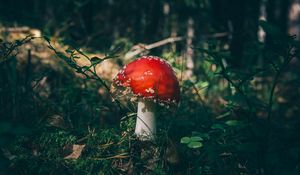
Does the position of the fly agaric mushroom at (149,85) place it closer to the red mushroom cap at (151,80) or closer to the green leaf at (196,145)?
the red mushroom cap at (151,80)

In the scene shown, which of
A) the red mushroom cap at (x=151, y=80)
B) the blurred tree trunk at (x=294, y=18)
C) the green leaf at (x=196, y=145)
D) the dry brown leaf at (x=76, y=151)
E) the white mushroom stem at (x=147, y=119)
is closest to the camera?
the green leaf at (x=196, y=145)

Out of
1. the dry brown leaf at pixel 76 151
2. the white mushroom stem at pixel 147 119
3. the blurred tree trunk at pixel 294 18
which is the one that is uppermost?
the blurred tree trunk at pixel 294 18

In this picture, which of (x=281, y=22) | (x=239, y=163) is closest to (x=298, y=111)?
(x=239, y=163)

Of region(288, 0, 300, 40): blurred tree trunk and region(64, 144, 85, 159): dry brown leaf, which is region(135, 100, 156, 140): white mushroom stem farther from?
region(288, 0, 300, 40): blurred tree trunk

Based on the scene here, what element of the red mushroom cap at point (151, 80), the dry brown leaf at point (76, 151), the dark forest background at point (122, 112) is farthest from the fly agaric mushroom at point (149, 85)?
the dry brown leaf at point (76, 151)

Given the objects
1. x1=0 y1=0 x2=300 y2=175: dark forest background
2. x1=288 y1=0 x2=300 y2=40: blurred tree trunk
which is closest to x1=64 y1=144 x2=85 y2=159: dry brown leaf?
x1=0 y1=0 x2=300 y2=175: dark forest background

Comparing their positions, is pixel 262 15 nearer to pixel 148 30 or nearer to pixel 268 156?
pixel 148 30

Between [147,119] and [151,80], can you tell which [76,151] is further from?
[151,80]
